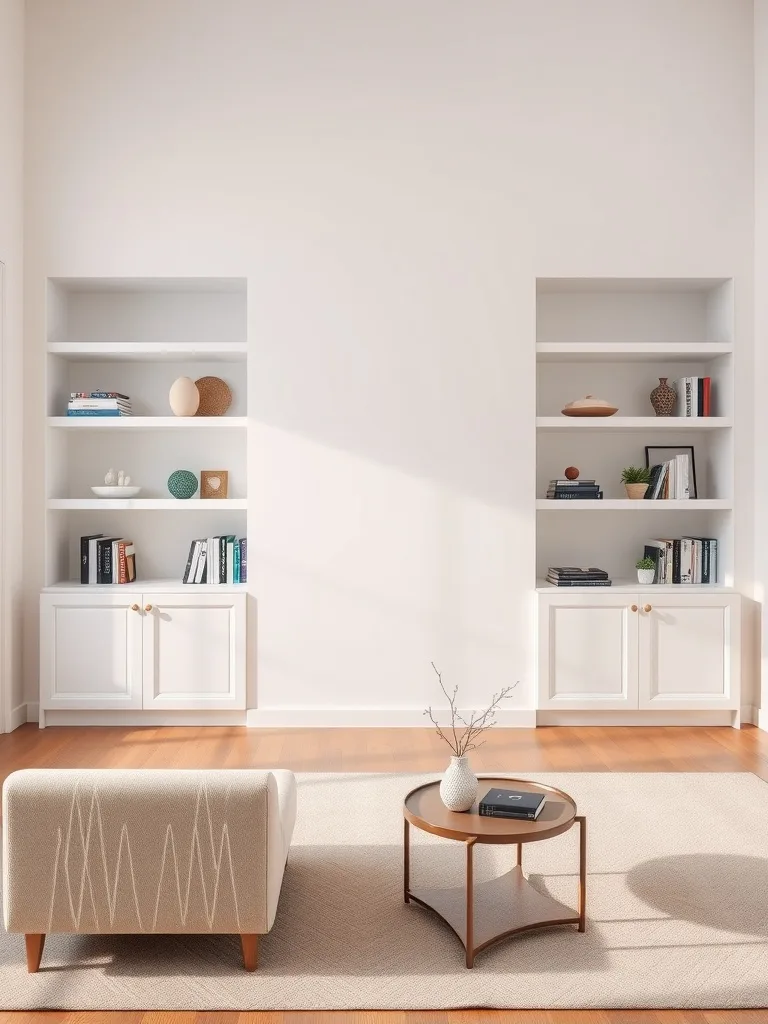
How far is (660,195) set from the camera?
468 cm

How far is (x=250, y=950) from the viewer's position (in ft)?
7.16

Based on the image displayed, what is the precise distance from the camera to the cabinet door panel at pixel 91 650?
454cm

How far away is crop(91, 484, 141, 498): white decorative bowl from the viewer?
4.74m

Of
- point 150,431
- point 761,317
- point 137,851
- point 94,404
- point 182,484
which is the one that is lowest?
point 137,851

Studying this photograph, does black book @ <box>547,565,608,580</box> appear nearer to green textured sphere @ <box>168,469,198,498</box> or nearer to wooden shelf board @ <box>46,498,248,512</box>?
wooden shelf board @ <box>46,498,248,512</box>

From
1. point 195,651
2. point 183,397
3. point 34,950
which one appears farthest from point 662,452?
point 34,950

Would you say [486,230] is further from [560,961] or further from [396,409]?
[560,961]

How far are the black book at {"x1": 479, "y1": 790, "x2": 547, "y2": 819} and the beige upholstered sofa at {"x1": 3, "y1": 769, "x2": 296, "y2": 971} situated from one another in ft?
2.02

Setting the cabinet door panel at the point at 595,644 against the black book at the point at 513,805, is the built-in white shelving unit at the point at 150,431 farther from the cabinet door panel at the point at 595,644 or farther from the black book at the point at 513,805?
the black book at the point at 513,805

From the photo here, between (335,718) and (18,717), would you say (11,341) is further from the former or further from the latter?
(335,718)

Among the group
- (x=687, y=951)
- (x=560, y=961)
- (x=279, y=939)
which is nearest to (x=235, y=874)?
(x=279, y=939)

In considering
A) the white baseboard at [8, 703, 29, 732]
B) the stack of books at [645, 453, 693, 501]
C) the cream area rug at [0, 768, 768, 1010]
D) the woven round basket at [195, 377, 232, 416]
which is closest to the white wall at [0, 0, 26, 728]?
the white baseboard at [8, 703, 29, 732]

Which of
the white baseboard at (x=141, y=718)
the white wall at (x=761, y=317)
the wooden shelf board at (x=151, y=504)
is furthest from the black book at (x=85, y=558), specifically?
the white wall at (x=761, y=317)

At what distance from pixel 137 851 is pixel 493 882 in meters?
1.11
